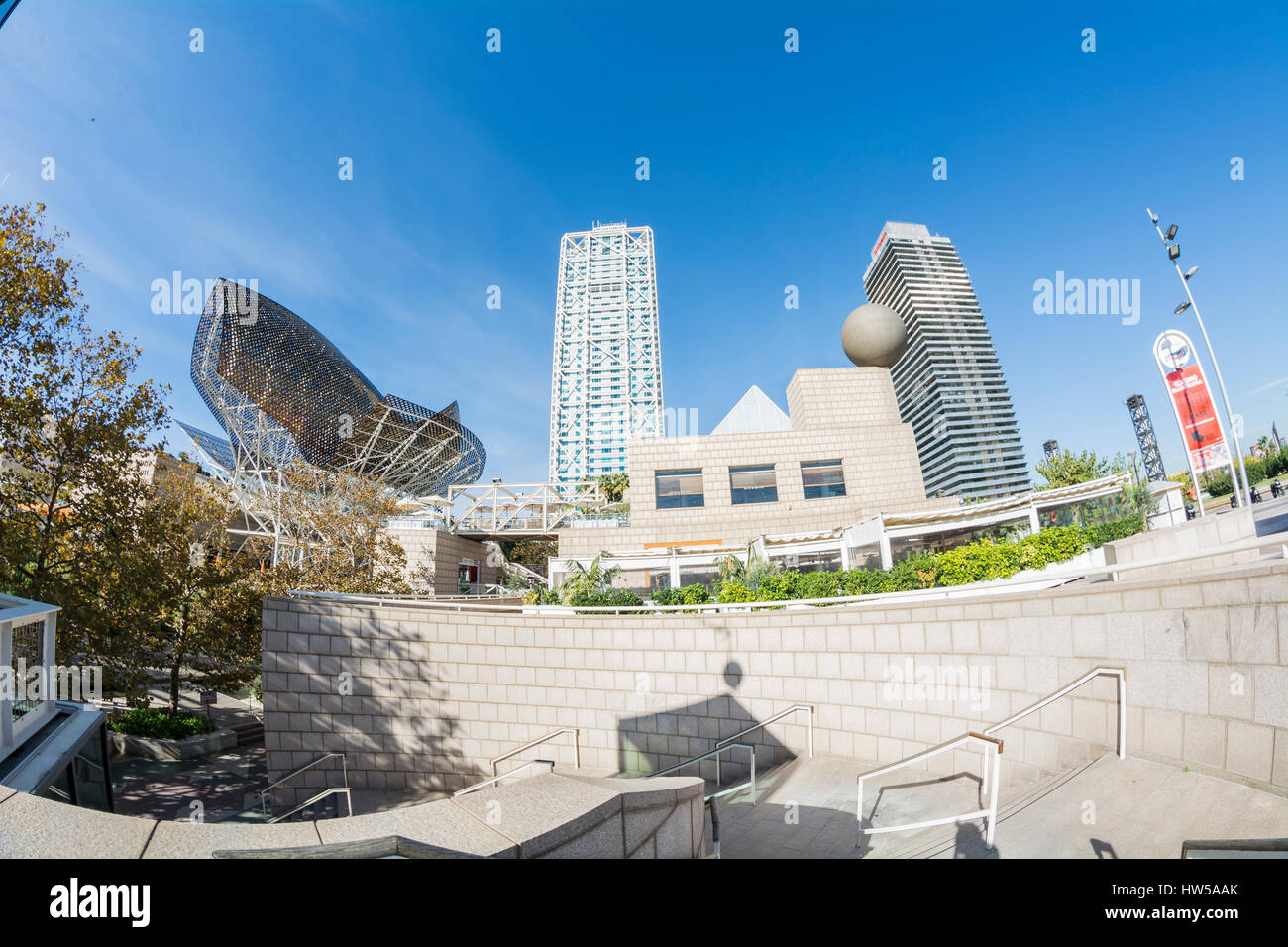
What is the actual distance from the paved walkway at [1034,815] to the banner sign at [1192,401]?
14542mm

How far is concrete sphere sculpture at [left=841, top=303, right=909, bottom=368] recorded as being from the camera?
→ 99.3 feet

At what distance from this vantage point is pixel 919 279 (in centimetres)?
10844

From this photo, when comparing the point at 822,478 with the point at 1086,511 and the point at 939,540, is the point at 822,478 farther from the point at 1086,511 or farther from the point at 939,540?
the point at 1086,511

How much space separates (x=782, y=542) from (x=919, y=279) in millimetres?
107693

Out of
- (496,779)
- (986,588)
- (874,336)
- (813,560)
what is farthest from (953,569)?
(874,336)

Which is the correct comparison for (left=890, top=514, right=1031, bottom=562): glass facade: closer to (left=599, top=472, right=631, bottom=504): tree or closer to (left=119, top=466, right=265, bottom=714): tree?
(left=599, top=472, right=631, bottom=504): tree

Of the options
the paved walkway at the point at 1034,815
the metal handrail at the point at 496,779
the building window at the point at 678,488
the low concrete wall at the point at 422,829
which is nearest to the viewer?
the low concrete wall at the point at 422,829

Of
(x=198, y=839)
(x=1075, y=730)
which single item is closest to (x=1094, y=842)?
(x=1075, y=730)

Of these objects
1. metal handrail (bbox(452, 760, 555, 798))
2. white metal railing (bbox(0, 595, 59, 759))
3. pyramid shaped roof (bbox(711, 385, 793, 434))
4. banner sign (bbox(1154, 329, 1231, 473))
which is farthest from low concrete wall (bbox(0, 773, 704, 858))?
pyramid shaped roof (bbox(711, 385, 793, 434))

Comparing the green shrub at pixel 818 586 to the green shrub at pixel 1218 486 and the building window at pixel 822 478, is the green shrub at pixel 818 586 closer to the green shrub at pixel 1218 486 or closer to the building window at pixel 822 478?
the building window at pixel 822 478

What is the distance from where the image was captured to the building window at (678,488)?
86.8 feet

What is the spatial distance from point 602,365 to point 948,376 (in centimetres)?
6808

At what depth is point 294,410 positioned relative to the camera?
40.2 m

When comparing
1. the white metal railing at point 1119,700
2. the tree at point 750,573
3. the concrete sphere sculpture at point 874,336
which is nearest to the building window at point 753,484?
the tree at point 750,573
